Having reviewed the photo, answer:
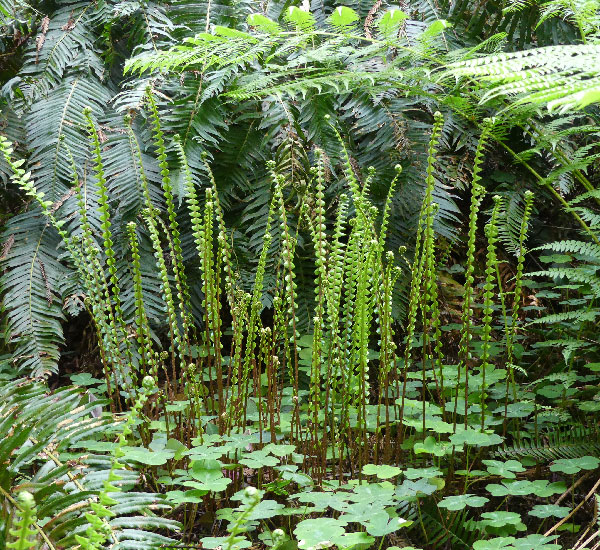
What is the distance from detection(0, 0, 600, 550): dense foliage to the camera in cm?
145

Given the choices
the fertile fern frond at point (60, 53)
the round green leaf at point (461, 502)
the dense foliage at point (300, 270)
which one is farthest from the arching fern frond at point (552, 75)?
the fertile fern frond at point (60, 53)

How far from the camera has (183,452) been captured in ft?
4.78

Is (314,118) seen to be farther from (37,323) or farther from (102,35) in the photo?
(37,323)

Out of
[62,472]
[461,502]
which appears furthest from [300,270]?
[62,472]

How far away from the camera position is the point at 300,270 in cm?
228

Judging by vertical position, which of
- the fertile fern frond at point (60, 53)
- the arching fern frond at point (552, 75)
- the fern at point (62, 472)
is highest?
the fertile fern frond at point (60, 53)

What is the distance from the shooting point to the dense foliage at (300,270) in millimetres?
1453

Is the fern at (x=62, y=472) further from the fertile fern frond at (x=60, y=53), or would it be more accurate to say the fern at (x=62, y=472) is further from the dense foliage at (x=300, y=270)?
the fertile fern frond at (x=60, y=53)

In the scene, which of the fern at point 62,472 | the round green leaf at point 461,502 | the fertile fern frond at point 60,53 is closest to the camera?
the fern at point 62,472

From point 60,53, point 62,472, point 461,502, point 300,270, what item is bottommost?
point 461,502

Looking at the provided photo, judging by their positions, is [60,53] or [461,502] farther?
[60,53]

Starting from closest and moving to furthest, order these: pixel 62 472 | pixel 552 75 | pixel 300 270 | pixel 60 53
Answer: pixel 62 472 < pixel 552 75 < pixel 300 270 < pixel 60 53

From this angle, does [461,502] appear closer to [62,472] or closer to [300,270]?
[62,472]

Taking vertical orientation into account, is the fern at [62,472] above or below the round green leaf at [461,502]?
above
